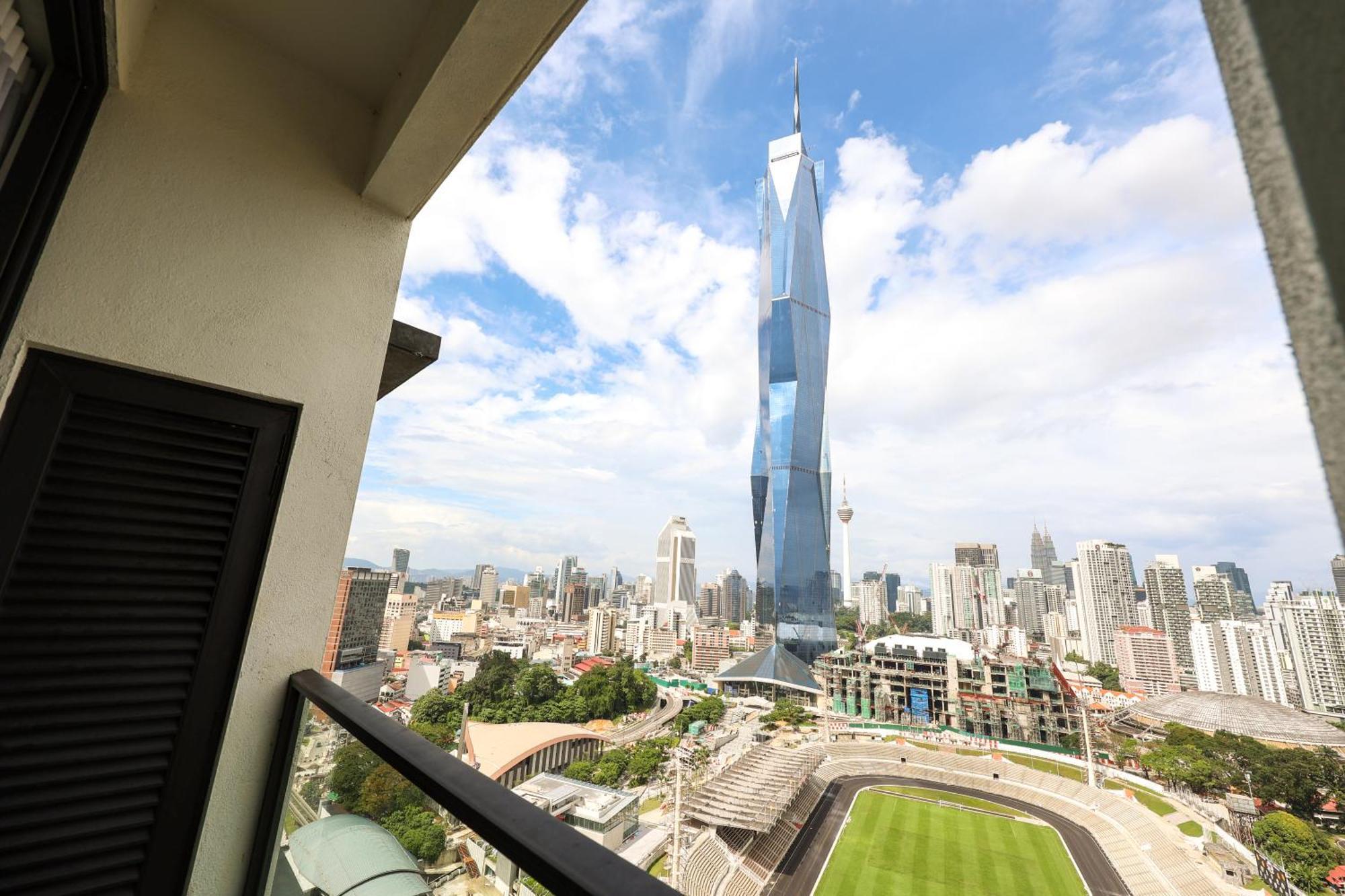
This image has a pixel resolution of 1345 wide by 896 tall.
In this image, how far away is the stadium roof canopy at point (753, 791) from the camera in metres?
11.6

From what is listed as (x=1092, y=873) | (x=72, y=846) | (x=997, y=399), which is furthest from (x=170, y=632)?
(x=997, y=399)

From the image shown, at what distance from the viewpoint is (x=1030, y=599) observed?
1036 inches

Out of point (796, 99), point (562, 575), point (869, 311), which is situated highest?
point (796, 99)

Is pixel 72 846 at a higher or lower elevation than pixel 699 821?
higher

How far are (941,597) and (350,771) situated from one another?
38.8m

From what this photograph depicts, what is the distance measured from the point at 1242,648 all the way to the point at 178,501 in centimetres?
1547

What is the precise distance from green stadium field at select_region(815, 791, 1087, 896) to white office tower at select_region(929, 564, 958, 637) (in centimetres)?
1924

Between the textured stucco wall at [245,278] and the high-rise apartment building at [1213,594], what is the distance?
15487 mm

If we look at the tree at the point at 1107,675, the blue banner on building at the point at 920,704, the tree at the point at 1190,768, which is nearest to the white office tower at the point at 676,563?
the blue banner on building at the point at 920,704

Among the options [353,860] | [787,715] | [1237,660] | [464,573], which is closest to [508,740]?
[353,860]

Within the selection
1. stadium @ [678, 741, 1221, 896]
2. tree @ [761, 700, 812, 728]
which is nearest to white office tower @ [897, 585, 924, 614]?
tree @ [761, 700, 812, 728]

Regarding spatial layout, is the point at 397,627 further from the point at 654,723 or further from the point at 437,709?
the point at 654,723

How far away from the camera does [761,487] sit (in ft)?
104

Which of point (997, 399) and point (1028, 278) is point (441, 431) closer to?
point (1028, 278)
